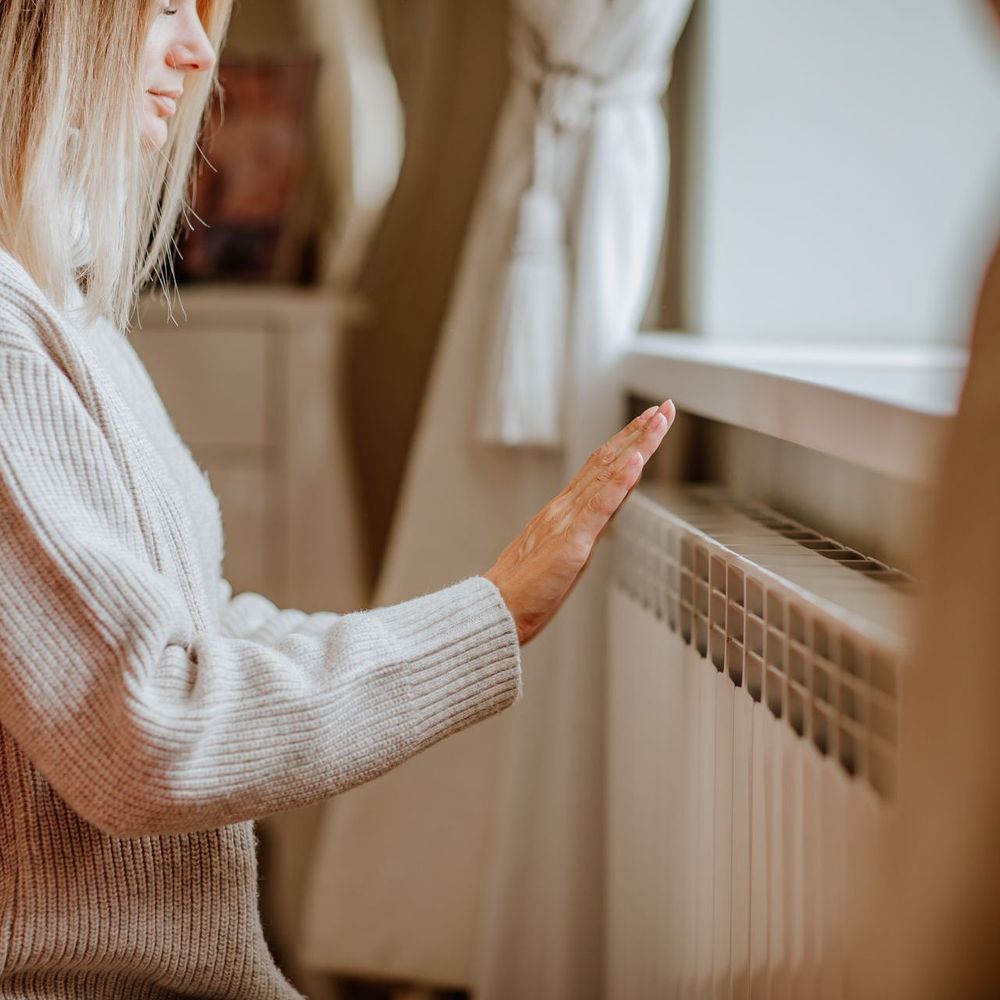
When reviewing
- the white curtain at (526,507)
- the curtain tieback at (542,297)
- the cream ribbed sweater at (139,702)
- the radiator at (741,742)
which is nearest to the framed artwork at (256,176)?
the white curtain at (526,507)

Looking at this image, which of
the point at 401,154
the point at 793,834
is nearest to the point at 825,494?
the point at 793,834

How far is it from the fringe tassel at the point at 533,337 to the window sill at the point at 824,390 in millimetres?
105

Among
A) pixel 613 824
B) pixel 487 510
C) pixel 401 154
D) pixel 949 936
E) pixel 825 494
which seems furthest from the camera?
pixel 401 154

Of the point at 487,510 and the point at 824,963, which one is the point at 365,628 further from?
the point at 487,510

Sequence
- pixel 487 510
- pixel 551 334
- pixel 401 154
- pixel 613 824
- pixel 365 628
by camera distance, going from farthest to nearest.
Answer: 1. pixel 401 154
2. pixel 487 510
3. pixel 551 334
4. pixel 613 824
5. pixel 365 628

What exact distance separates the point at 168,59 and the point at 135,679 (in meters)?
0.49

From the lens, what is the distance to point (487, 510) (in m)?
1.60

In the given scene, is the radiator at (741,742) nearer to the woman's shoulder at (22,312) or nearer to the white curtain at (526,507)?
the white curtain at (526,507)

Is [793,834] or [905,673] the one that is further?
[793,834]

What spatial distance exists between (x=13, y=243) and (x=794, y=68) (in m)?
0.99

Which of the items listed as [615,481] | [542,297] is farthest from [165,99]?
[542,297]

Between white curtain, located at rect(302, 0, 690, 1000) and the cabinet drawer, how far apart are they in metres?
0.42

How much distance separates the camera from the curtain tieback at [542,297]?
143 cm

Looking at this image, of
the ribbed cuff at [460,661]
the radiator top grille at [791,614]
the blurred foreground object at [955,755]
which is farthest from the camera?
the ribbed cuff at [460,661]
